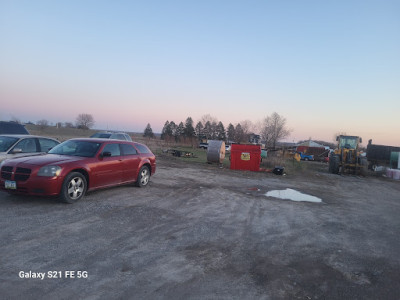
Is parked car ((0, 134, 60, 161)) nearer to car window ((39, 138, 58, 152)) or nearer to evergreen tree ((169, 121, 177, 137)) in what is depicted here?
car window ((39, 138, 58, 152))

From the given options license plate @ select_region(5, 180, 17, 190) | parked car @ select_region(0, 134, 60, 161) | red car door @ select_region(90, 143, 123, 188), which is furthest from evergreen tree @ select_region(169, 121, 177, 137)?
license plate @ select_region(5, 180, 17, 190)

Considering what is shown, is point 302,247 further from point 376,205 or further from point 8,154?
point 8,154

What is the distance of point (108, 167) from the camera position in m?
7.51

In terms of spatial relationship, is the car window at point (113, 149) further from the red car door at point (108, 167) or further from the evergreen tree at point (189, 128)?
the evergreen tree at point (189, 128)

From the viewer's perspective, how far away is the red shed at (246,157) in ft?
57.7

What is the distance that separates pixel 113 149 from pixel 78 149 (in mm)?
921

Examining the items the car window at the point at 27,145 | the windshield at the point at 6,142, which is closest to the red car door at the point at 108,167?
the car window at the point at 27,145

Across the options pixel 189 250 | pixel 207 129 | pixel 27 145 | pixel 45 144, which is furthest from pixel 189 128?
pixel 189 250

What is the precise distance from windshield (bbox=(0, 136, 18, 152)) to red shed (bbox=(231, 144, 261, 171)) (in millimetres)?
12420

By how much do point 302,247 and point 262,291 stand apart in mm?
1836

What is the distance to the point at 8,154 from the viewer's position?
7684mm

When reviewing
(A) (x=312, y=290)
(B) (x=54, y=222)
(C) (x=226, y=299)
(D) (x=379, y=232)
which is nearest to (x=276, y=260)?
(A) (x=312, y=290)

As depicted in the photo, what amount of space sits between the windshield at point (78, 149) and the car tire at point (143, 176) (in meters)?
1.78

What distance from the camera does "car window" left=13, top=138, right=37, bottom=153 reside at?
8.16 metres
